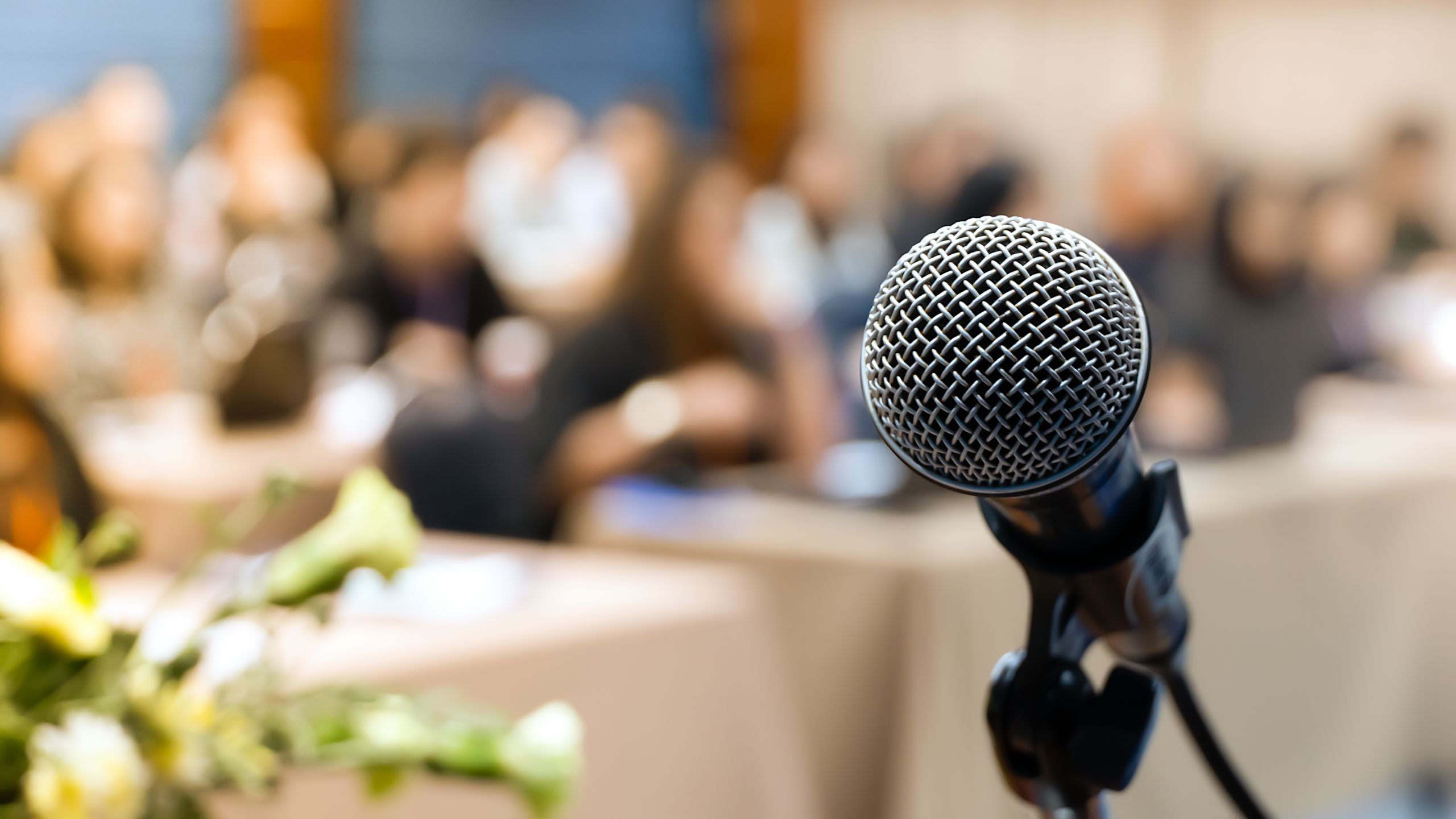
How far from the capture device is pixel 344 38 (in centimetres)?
813

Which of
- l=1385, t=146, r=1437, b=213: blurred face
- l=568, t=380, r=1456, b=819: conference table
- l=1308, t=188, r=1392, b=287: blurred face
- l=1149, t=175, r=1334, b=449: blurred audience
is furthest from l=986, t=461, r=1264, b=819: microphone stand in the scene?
l=1385, t=146, r=1437, b=213: blurred face

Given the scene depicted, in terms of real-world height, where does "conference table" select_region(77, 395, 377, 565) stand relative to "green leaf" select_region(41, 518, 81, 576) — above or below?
below

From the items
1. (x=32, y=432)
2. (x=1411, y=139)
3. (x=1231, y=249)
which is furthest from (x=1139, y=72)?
(x=32, y=432)

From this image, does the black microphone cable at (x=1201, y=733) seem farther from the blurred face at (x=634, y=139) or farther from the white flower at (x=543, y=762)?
the blurred face at (x=634, y=139)

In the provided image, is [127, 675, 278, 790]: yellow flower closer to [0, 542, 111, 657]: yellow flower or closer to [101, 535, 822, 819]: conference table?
[0, 542, 111, 657]: yellow flower

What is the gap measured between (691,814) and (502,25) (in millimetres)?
7174

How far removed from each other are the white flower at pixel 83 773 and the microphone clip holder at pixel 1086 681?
41 centimetres

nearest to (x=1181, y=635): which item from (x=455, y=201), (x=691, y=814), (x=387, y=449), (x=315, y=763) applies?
(x=315, y=763)

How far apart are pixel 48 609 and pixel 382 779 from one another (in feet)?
0.61

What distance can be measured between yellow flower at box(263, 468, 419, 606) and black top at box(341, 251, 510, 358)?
135 inches

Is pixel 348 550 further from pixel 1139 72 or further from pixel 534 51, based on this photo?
pixel 1139 72

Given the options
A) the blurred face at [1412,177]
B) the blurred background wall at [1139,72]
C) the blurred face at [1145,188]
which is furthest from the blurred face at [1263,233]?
the blurred background wall at [1139,72]

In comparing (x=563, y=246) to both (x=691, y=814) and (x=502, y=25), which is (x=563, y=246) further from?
(x=691, y=814)

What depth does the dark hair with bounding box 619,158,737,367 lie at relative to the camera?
3412 millimetres
